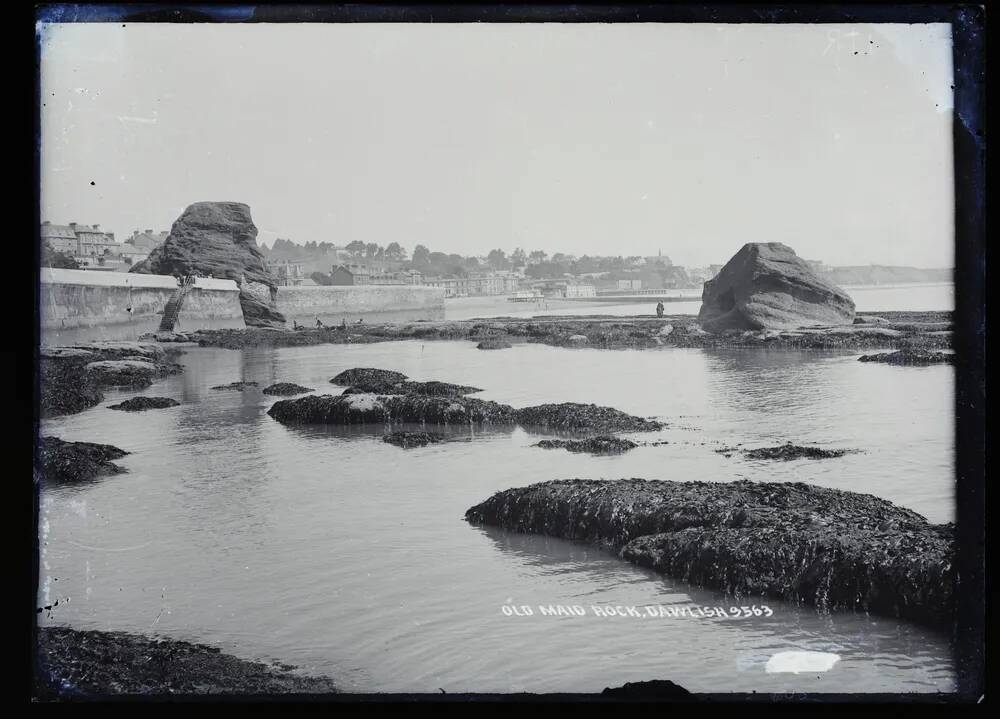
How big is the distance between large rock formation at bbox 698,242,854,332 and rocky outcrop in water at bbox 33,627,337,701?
334 centimetres

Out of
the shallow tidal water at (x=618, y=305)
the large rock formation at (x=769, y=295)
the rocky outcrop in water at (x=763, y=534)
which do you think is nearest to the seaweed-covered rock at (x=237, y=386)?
the shallow tidal water at (x=618, y=305)

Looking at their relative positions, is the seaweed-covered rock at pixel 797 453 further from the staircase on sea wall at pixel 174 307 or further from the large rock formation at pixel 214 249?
the staircase on sea wall at pixel 174 307

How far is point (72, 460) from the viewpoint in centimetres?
455

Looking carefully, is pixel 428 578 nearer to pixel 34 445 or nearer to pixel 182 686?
pixel 182 686

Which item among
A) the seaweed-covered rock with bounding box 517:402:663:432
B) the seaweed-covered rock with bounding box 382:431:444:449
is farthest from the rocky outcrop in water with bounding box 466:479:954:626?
the seaweed-covered rock with bounding box 382:431:444:449

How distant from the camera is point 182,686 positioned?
13.4 feet

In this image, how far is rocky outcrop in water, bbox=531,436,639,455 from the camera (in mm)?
5031

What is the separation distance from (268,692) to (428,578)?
971 millimetres

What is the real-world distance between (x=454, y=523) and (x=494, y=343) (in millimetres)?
1344

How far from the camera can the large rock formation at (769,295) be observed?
5172mm

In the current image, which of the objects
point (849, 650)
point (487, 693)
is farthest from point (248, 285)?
point (849, 650)

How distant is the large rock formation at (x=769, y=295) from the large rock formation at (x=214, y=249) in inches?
115

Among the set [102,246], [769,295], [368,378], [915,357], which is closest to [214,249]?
→ [102,246]

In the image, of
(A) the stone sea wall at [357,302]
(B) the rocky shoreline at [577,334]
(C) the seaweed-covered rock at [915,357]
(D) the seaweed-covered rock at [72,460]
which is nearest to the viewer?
(D) the seaweed-covered rock at [72,460]
